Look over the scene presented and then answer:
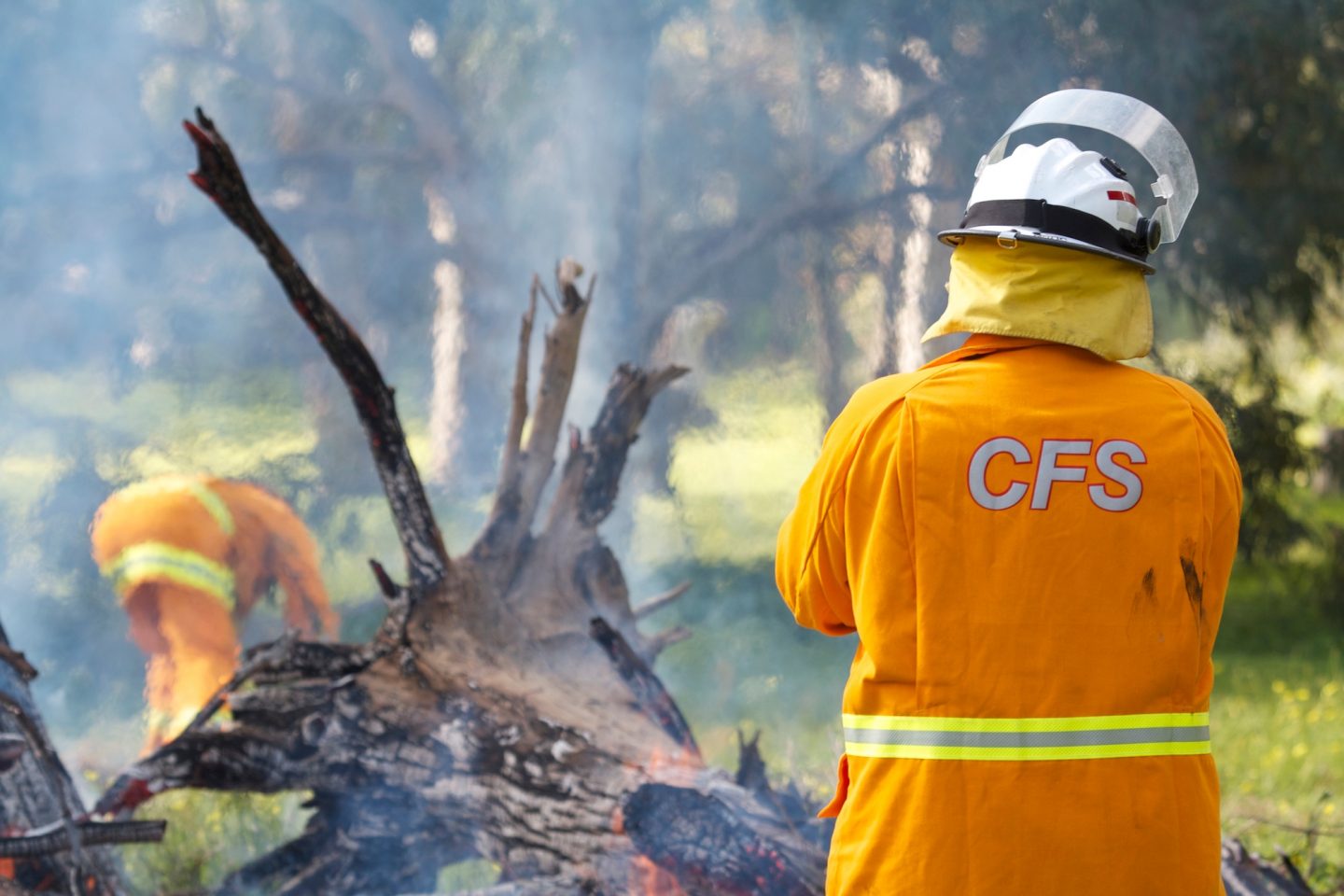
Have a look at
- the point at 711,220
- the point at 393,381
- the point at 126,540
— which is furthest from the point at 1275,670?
the point at 126,540

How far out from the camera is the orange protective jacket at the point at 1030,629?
164cm

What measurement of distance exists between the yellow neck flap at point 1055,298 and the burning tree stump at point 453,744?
5.38 ft

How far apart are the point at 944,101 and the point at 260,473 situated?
12.9 ft

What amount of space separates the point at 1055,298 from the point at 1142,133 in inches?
18.1

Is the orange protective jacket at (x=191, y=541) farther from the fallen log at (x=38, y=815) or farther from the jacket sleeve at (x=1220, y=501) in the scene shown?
the jacket sleeve at (x=1220, y=501)

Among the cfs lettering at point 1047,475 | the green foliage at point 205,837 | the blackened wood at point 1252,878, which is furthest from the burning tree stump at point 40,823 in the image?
the blackened wood at point 1252,878

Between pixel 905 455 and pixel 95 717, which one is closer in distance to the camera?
pixel 905 455

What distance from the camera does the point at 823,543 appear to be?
1770mm

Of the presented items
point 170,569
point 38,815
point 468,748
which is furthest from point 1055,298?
point 170,569

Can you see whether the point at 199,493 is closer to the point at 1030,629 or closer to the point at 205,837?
the point at 205,837

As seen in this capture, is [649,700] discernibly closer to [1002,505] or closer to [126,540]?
[1002,505]

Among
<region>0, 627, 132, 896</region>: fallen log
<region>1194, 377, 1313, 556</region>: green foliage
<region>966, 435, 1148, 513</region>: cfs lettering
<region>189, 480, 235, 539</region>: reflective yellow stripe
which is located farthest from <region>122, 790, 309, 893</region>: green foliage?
<region>1194, 377, 1313, 556</region>: green foliage

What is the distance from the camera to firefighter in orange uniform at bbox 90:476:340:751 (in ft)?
16.2

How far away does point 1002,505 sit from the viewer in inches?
64.6
